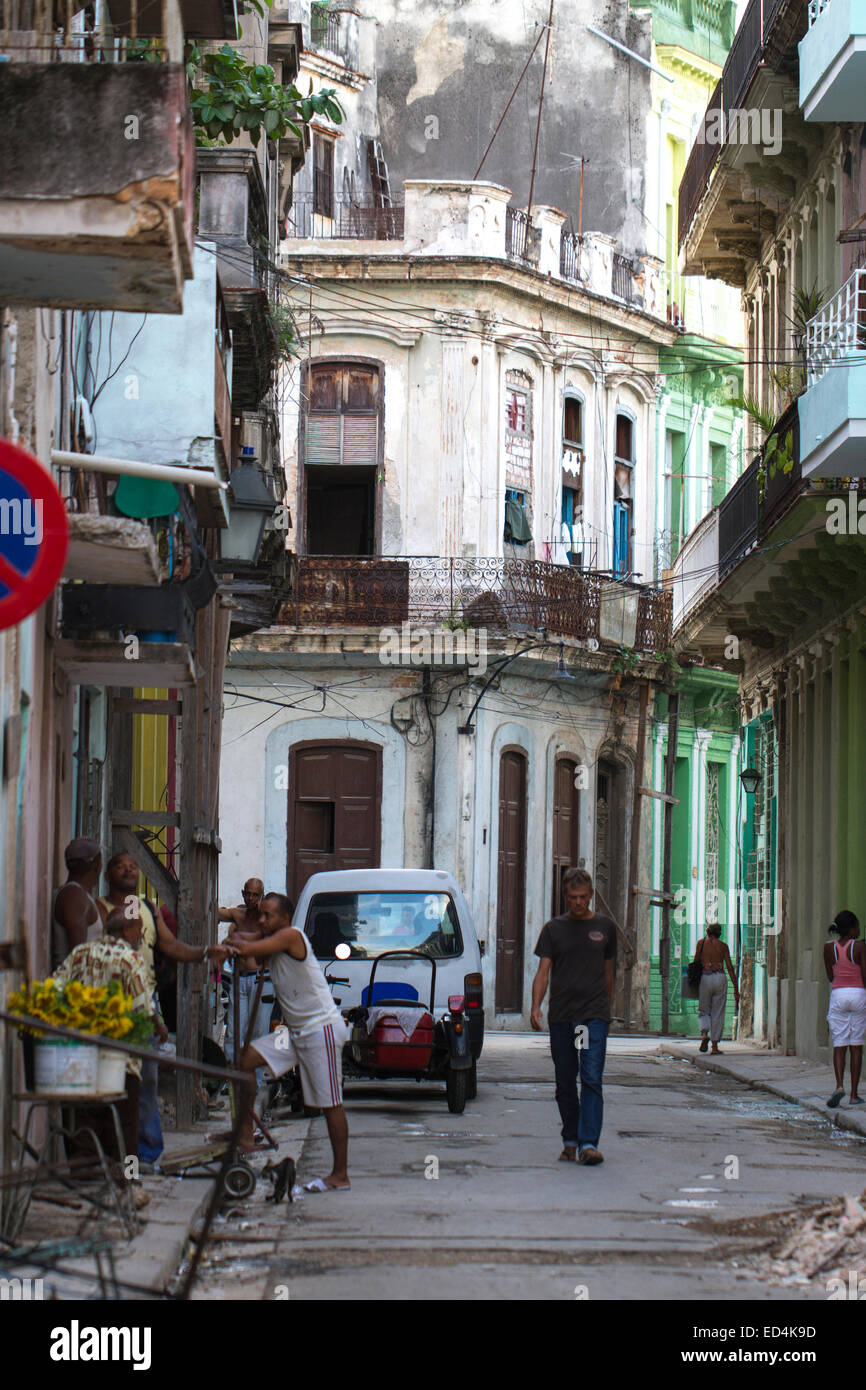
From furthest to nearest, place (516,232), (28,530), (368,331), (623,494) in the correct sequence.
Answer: (623,494) → (516,232) → (368,331) → (28,530)

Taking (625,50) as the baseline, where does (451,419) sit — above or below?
below

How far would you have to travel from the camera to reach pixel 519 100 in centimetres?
3822

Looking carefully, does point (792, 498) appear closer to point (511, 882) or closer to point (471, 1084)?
point (471, 1084)

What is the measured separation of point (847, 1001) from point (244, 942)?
737cm

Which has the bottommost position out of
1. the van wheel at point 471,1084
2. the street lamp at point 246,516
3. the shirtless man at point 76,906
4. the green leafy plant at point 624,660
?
the van wheel at point 471,1084

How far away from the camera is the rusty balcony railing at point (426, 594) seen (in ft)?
108

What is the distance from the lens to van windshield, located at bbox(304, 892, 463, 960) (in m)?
17.4

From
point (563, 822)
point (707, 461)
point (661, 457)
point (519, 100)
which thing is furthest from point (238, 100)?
point (707, 461)

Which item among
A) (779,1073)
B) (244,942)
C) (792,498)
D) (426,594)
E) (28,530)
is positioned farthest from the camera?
(426,594)

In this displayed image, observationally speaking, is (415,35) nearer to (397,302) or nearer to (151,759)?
(397,302)

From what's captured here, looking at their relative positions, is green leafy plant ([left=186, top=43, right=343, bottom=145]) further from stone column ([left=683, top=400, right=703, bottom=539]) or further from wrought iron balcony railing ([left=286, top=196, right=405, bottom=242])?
stone column ([left=683, top=400, right=703, bottom=539])

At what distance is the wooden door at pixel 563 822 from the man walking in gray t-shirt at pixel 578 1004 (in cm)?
2096

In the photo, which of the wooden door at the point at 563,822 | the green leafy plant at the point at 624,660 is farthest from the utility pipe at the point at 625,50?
the wooden door at the point at 563,822

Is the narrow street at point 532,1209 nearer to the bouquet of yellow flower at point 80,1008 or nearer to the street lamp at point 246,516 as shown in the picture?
the bouquet of yellow flower at point 80,1008
